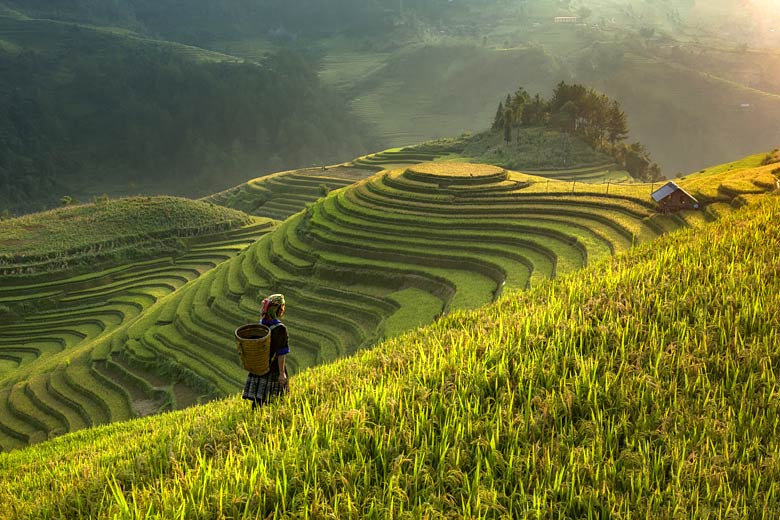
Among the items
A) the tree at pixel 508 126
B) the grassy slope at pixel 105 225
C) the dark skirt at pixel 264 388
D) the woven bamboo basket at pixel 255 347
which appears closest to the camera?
the woven bamboo basket at pixel 255 347

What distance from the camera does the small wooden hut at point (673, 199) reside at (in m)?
21.9

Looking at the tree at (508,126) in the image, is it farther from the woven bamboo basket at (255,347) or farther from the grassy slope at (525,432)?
the woven bamboo basket at (255,347)

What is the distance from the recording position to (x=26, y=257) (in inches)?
1671

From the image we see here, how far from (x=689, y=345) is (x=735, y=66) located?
206 metres

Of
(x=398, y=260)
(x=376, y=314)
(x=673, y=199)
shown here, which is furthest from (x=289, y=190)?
(x=673, y=199)

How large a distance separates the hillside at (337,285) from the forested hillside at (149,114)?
111 metres

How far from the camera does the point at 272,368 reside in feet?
20.8

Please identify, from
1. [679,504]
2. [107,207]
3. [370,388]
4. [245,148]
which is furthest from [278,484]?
[245,148]

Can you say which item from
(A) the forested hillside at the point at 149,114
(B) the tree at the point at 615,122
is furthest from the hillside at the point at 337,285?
(A) the forested hillside at the point at 149,114

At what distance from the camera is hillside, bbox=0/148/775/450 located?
2286 centimetres

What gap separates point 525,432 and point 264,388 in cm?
341

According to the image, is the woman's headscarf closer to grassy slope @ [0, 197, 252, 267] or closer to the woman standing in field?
the woman standing in field

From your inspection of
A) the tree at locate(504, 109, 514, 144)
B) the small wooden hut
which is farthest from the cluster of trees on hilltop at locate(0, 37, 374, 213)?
the small wooden hut

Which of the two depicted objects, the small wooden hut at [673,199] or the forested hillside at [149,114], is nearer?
the small wooden hut at [673,199]
